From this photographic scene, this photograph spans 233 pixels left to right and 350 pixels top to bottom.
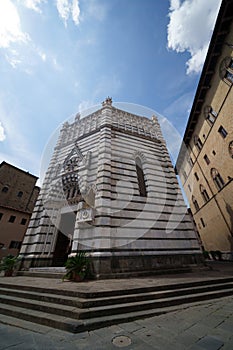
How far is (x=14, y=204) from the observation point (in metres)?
22.0

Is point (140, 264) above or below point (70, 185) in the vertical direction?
below

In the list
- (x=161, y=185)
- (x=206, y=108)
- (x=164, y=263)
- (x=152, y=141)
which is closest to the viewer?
(x=164, y=263)

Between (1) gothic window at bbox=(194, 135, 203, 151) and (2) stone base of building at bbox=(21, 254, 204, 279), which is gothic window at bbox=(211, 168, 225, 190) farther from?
(2) stone base of building at bbox=(21, 254, 204, 279)

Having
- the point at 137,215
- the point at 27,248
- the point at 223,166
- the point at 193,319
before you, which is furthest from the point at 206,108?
the point at 27,248

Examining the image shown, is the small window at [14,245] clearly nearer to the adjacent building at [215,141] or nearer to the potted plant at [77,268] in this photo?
the potted plant at [77,268]

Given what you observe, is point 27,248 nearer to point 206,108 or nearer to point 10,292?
point 10,292

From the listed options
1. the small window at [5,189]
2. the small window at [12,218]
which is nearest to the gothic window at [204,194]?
the small window at [12,218]

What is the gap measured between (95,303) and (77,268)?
9.33 feet

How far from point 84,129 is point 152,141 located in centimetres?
667

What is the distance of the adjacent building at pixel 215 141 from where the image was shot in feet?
46.8

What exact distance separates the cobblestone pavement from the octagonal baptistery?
12.0 feet

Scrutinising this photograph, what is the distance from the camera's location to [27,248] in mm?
8742

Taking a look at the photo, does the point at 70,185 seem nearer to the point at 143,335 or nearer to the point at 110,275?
the point at 110,275

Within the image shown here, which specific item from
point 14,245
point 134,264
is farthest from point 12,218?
point 134,264
